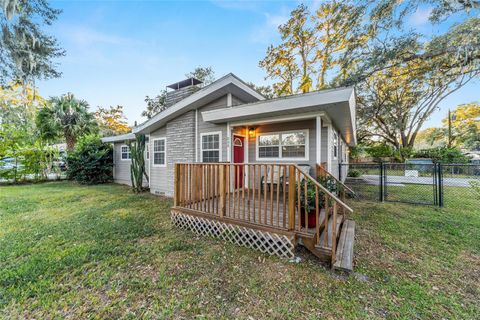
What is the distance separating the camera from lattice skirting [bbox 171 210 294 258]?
3.16 metres

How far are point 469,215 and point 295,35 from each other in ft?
52.9

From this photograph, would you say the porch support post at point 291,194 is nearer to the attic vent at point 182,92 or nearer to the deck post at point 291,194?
the deck post at point 291,194

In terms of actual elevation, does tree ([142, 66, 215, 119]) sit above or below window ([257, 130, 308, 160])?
above

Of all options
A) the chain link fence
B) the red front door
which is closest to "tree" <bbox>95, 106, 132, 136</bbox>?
the red front door

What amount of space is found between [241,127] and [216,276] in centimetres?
482

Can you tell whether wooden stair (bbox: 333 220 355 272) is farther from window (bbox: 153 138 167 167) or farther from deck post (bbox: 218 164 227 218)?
window (bbox: 153 138 167 167)

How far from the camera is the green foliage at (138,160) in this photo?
856 centimetres

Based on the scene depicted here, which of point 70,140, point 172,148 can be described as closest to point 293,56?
point 172,148

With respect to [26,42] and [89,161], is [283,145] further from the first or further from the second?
[89,161]

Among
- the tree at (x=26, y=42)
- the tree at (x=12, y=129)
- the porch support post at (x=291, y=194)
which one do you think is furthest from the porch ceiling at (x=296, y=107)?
the tree at (x=12, y=129)

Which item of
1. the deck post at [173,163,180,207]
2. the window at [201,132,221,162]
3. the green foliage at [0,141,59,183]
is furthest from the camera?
the green foliage at [0,141,59,183]

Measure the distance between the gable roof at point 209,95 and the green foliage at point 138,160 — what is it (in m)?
0.95

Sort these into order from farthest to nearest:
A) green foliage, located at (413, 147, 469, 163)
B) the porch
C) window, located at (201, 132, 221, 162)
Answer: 1. green foliage, located at (413, 147, 469, 163)
2. window, located at (201, 132, 221, 162)
3. the porch

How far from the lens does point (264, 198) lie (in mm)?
3125
